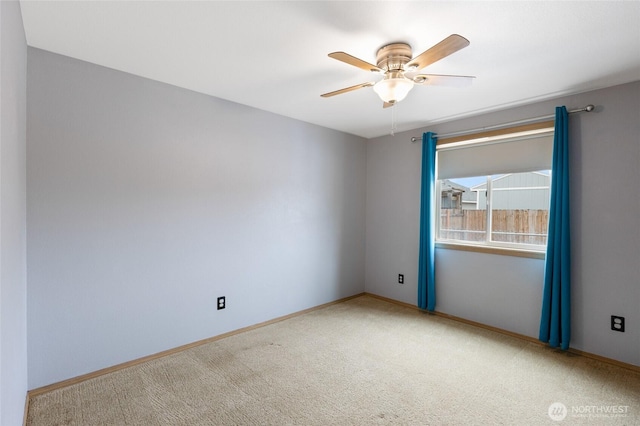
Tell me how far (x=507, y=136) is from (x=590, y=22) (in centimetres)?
161

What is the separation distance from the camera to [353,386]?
2.31 meters

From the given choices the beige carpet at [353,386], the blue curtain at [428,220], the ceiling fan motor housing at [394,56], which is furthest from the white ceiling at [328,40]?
the beige carpet at [353,386]

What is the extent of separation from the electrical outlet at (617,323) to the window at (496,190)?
0.78 meters

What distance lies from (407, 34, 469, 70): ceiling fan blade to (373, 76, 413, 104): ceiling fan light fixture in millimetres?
109

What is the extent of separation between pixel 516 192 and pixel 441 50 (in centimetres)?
227

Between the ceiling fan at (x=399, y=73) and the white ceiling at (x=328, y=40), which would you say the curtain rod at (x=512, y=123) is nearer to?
the white ceiling at (x=328, y=40)

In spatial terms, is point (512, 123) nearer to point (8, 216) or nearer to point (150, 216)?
point (150, 216)

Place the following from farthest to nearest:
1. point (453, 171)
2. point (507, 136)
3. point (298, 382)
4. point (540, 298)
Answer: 1. point (453, 171)
2. point (507, 136)
3. point (540, 298)
4. point (298, 382)

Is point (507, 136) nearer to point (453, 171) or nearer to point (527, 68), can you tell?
point (453, 171)

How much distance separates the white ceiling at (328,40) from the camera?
1725 millimetres

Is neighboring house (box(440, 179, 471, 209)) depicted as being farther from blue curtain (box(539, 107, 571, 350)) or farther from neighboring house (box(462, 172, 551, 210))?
blue curtain (box(539, 107, 571, 350))

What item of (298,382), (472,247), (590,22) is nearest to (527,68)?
(590,22)

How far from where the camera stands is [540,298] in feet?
10.2

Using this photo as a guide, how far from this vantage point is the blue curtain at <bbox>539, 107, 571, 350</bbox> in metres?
2.85
